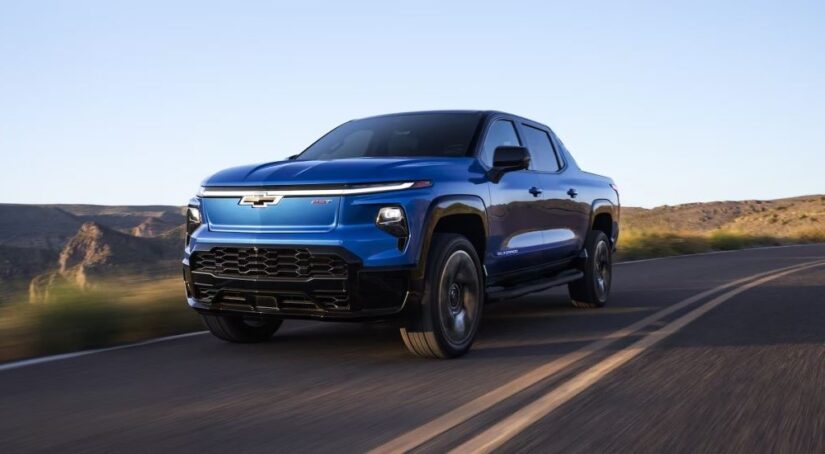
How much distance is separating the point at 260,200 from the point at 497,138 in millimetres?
2412

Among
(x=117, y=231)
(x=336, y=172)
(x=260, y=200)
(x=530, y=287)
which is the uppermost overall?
(x=336, y=172)

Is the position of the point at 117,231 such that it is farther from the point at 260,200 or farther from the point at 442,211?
the point at 442,211

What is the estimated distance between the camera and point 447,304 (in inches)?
242

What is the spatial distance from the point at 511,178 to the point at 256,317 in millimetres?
2471

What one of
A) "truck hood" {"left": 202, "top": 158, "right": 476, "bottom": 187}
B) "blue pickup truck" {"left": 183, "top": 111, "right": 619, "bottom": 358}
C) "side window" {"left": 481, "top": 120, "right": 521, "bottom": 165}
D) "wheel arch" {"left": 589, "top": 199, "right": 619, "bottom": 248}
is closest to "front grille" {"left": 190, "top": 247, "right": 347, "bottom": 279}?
"blue pickup truck" {"left": 183, "top": 111, "right": 619, "bottom": 358}

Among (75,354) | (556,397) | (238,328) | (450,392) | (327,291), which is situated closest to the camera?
(556,397)

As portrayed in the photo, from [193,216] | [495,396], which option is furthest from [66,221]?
[495,396]

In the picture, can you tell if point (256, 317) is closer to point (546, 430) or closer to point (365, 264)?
point (365, 264)

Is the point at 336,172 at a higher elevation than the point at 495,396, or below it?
higher

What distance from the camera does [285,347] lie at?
22.4 feet

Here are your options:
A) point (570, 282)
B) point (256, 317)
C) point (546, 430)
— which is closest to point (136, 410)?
point (256, 317)

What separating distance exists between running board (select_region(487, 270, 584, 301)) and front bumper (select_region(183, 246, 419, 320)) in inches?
50.6

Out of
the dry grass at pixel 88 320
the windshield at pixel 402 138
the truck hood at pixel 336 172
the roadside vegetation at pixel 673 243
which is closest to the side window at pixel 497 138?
the windshield at pixel 402 138

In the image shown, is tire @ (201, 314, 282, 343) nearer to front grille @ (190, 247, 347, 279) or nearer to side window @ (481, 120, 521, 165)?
front grille @ (190, 247, 347, 279)
